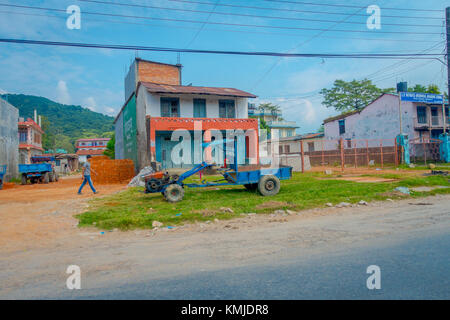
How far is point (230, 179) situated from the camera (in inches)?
422

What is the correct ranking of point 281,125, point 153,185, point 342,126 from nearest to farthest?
point 153,185 → point 342,126 → point 281,125

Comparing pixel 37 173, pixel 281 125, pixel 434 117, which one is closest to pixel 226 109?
pixel 37 173

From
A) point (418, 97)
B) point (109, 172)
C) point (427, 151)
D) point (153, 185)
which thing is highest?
point (418, 97)

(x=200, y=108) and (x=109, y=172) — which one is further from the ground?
(x=200, y=108)

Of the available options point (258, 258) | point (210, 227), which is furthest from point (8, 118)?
point (258, 258)

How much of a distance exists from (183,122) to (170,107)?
2.22m

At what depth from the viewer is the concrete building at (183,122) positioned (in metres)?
21.6

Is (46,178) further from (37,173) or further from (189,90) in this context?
(189,90)

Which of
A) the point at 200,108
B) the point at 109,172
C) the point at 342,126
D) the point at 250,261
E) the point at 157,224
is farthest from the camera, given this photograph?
the point at 342,126

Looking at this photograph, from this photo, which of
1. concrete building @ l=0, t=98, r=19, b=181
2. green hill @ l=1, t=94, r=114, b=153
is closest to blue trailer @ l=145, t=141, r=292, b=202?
concrete building @ l=0, t=98, r=19, b=181

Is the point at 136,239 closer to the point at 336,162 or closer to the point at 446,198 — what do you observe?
the point at 446,198

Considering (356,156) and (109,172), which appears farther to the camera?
(356,156)

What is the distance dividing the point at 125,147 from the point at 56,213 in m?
23.1

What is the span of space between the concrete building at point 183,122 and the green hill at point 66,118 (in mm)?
82116
